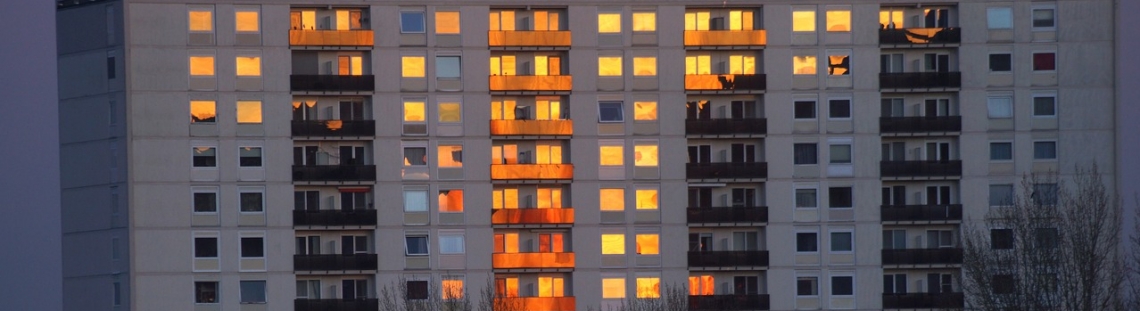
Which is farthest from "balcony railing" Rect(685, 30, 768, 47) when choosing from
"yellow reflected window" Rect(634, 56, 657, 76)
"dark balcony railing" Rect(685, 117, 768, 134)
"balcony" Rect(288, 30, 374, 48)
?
"balcony" Rect(288, 30, 374, 48)

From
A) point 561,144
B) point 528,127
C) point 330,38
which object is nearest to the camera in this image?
point 330,38

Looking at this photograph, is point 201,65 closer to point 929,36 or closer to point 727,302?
point 727,302

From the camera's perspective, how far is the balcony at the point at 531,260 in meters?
105

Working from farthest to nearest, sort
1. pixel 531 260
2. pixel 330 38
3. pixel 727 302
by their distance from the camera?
pixel 531 260
pixel 727 302
pixel 330 38

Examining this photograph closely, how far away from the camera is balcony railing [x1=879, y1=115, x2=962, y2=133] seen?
106 metres

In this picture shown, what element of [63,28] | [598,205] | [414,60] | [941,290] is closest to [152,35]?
[63,28]

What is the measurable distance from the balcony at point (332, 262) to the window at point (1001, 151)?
31294 millimetres

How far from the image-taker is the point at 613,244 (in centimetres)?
10638

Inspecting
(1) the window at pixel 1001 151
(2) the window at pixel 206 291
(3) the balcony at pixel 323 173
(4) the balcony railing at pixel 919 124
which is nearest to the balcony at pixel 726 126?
(4) the balcony railing at pixel 919 124

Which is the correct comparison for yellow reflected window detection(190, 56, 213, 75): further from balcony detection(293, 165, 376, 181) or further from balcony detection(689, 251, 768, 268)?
balcony detection(689, 251, 768, 268)

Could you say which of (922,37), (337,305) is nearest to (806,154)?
(922,37)

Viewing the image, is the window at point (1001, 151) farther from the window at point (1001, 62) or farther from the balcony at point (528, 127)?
the balcony at point (528, 127)

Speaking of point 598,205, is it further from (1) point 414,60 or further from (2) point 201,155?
(2) point 201,155

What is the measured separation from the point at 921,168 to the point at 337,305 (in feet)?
97.1
